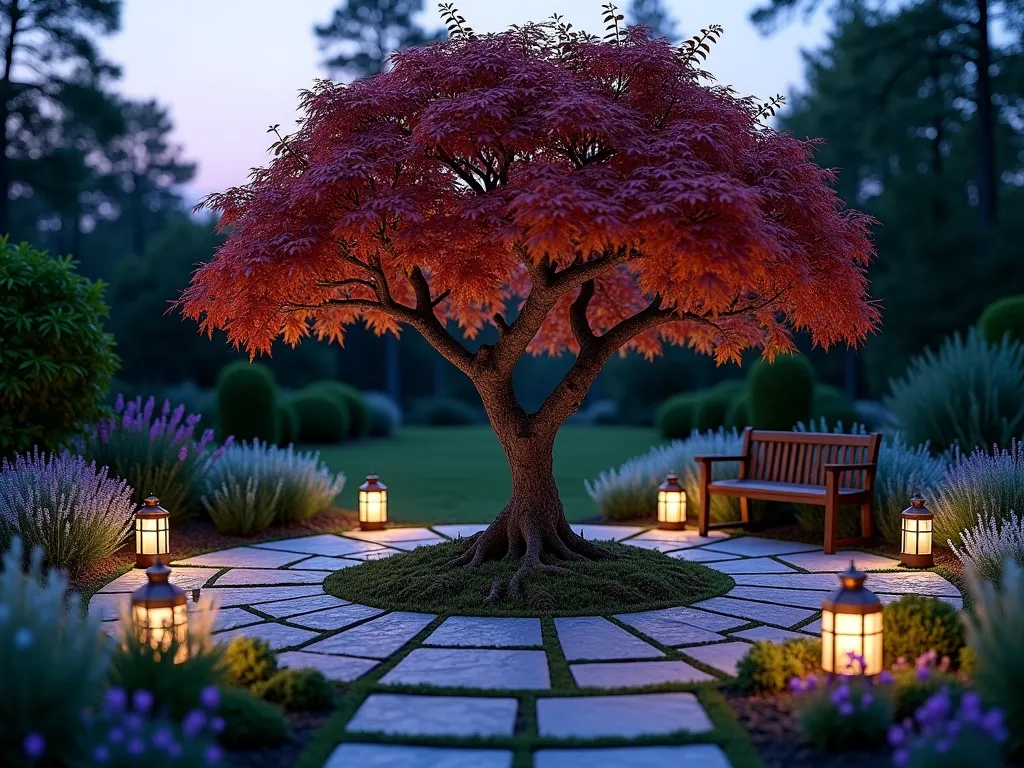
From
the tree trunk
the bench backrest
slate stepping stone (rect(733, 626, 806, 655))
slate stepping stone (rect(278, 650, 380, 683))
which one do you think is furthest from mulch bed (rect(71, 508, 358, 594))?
slate stepping stone (rect(733, 626, 806, 655))

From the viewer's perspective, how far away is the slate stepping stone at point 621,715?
3701mm

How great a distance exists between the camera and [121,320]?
29.3 m

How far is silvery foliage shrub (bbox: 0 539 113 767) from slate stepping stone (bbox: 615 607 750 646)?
2890 millimetres

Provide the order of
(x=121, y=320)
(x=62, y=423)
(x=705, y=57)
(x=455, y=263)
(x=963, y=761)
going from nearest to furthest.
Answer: (x=963, y=761)
(x=455, y=263)
(x=705, y=57)
(x=62, y=423)
(x=121, y=320)

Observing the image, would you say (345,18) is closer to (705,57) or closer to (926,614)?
(705,57)

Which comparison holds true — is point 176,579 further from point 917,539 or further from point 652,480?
point 917,539

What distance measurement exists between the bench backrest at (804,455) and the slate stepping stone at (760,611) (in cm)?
237

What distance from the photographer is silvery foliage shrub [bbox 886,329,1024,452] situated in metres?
9.38

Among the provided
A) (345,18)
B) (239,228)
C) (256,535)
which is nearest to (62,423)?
(256,535)

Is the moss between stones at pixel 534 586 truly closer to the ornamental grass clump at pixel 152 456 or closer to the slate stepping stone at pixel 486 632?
the slate stepping stone at pixel 486 632

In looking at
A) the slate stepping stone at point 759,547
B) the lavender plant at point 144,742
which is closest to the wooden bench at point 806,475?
the slate stepping stone at point 759,547

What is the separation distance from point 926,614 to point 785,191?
2.69m

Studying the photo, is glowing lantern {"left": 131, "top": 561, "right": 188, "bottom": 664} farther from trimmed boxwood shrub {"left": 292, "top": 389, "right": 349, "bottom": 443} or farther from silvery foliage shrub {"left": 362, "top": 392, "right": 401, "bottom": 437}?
silvery foliage shrub {"left": 362, "top": 392, "right": 401, "bottom": 437}

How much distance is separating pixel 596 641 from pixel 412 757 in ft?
5.85
